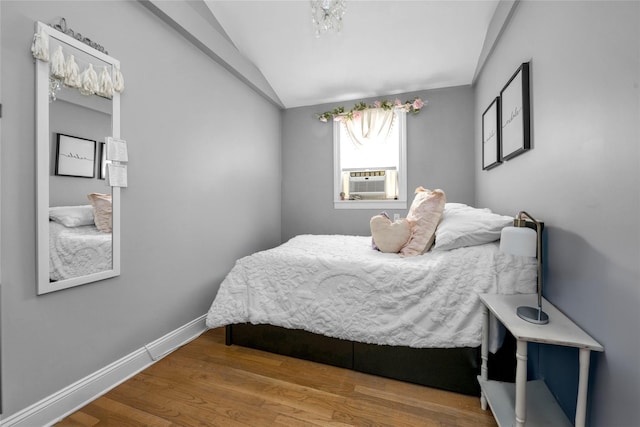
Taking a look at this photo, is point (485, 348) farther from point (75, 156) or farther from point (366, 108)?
point (366, 108)

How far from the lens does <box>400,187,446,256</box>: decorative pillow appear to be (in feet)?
6.17

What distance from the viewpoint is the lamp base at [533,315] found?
107 centimetres

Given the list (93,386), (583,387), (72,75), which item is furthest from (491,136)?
(93,386)

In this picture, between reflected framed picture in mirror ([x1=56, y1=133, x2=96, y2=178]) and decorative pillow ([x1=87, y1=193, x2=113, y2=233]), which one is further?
decorative pillow ([x1=87, y1=193, x2=113, y2=233])

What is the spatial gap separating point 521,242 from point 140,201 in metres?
2.14

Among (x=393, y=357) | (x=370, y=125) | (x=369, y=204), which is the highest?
(x=370, y=125)

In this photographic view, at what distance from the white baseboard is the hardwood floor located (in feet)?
0.15

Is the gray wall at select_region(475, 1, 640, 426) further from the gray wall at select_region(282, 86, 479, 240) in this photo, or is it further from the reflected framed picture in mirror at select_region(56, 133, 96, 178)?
the reflected framed picture in mirror at select_region(56, 133, 96, 178)

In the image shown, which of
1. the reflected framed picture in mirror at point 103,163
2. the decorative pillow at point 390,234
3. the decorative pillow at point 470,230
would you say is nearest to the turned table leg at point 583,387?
the decorative pillow at point 470,230

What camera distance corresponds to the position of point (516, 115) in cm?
169

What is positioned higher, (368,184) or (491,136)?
(491,136)

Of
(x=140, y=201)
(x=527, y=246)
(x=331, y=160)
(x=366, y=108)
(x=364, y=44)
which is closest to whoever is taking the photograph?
(x=527, y=246)

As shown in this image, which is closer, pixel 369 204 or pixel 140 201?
pixel 140 201

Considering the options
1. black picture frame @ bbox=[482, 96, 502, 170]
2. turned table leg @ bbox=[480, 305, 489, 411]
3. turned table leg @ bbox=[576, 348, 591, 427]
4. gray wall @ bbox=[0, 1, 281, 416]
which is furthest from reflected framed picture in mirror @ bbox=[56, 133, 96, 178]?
black picture frame @ bbox=[482, 96, 502, 170]
